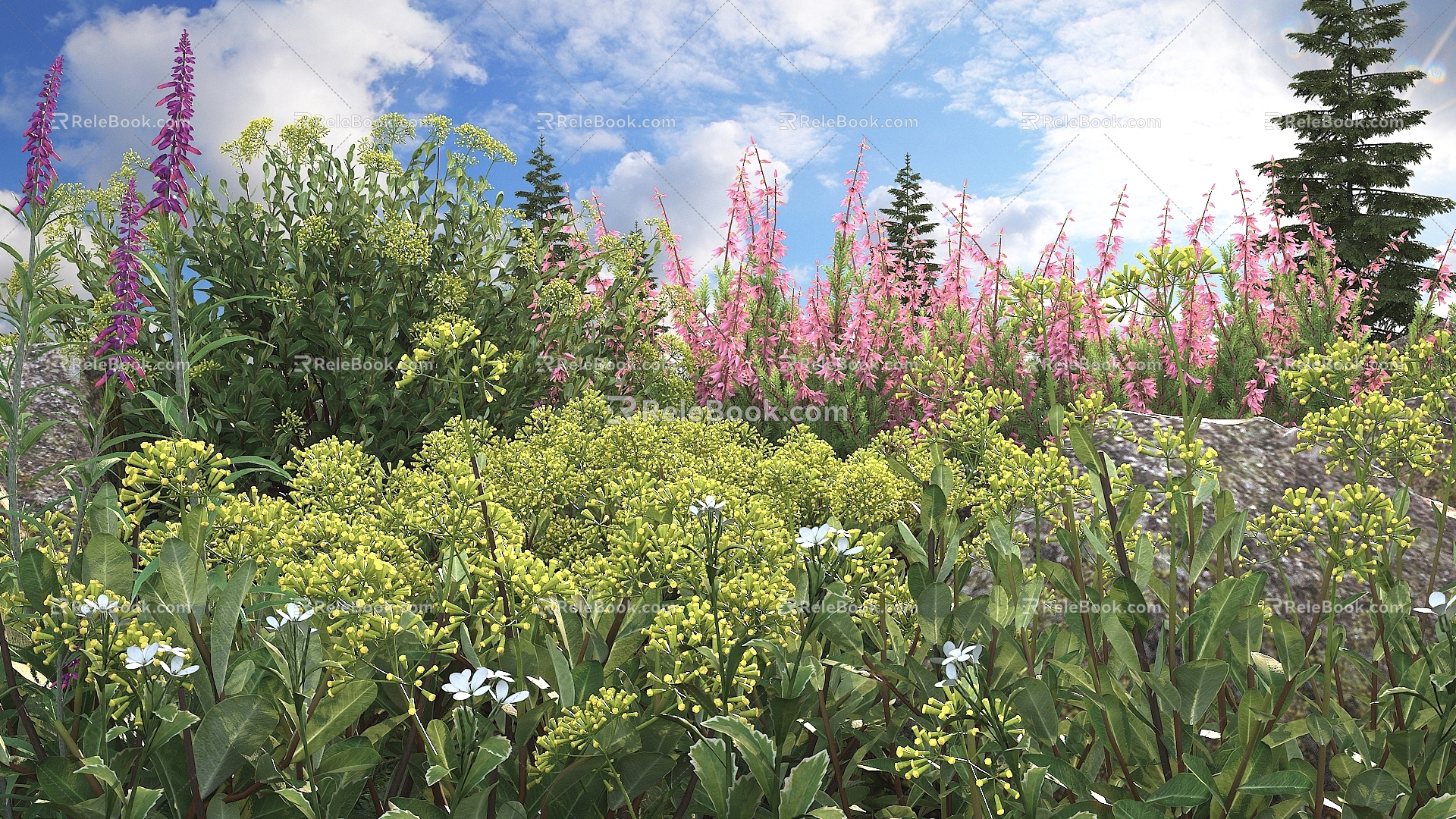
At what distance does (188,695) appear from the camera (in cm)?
172

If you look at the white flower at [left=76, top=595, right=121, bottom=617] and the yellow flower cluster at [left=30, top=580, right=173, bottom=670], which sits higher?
the white flower at [left=76, top=595, right=121, bottom=617]

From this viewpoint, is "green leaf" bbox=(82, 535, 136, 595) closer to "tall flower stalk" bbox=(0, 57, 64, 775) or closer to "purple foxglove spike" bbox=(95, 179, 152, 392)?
"tall flower stalk" bbox=(0, 57, 64, 775)

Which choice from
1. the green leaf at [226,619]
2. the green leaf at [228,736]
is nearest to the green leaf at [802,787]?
the green leaf at [228,736]

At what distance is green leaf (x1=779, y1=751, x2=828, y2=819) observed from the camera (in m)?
1.38

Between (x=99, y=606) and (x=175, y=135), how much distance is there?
294cm

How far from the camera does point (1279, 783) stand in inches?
56.1

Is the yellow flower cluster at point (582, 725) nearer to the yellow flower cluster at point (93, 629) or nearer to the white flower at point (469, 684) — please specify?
the white flower at point (469, 684)

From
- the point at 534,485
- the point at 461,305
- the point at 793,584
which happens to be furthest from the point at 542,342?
the point at 793,584

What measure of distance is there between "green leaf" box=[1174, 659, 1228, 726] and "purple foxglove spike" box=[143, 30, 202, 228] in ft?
12.9

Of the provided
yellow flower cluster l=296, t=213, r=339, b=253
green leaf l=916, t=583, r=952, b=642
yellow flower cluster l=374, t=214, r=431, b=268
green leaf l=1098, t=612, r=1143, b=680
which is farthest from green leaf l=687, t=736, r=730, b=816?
yellow flower cluster l=296, t=213, r=339, b=253

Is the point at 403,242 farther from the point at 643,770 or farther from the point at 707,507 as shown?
the point at 643,770

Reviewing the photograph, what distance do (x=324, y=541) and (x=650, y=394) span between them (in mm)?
3587

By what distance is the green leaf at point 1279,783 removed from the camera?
1.40 m

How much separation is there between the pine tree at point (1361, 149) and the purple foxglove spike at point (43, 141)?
29.8 meters
